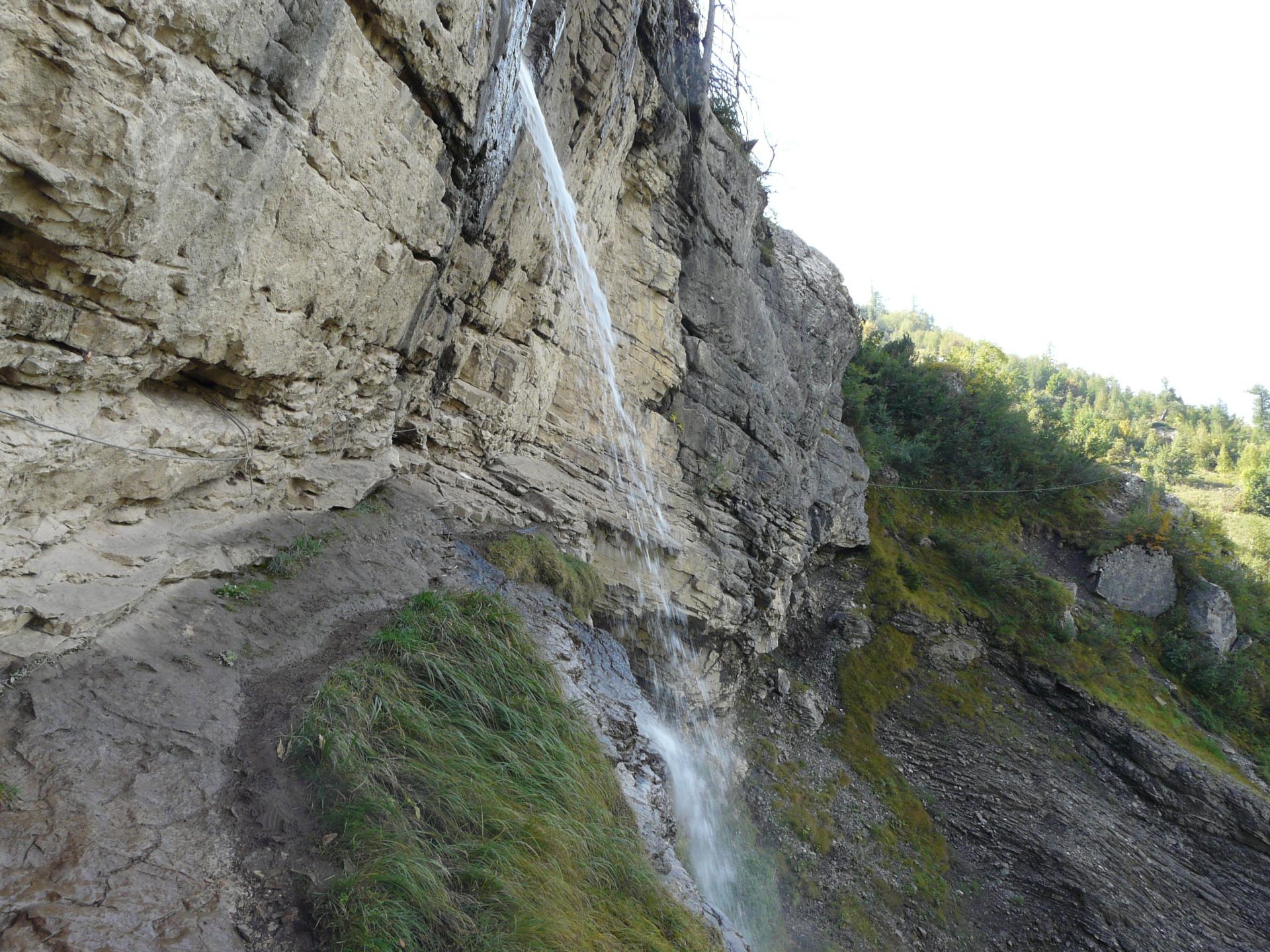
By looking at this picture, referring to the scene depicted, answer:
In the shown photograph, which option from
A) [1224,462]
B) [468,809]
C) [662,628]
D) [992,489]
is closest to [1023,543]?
[992,489]

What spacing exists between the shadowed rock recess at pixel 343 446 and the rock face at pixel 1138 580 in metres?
6.78

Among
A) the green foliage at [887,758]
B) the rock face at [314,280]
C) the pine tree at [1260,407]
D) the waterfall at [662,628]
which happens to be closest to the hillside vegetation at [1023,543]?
the green foliage at [887,758]

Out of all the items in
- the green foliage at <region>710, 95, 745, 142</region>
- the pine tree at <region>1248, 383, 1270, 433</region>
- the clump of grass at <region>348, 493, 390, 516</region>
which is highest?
the pine tree at <region>1248, 383, 1270, 433</region>

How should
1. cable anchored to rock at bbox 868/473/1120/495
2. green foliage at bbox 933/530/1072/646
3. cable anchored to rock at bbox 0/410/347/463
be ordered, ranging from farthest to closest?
cable anchored to rock at bbox 868/473/1120/495 < green foliage at bbox 933/530/1072/646 < cable anchored to rock at bbox 0/410/347/463

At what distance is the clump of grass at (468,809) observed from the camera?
9.67 ft

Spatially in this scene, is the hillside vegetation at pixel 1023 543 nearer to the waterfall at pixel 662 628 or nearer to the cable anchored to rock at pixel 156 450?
the waterfall at pixel 662 628

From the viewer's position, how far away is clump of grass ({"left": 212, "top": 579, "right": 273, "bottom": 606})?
4469mm

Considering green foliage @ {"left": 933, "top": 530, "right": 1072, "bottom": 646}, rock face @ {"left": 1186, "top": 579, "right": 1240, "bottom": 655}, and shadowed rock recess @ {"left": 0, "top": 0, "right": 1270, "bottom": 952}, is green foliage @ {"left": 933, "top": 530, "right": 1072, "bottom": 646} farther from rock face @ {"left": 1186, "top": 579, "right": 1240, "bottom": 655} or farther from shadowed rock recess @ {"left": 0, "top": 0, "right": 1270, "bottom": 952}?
rock face @ {"left": 1186, "top": 579, "right": 1240, "bottom": 655}

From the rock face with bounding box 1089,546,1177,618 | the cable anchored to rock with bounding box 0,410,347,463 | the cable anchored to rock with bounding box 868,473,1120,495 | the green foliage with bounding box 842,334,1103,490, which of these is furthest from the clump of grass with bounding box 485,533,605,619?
the rock face with bounding box 1089,546,1177,618

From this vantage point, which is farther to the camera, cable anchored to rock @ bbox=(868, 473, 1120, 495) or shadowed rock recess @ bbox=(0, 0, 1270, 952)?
cable anchored to rock @ bbox=(868, 473, 1120, 495)

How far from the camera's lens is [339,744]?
351cm

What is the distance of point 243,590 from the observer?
4566mm

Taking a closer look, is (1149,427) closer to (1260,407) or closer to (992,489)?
(1260,407)

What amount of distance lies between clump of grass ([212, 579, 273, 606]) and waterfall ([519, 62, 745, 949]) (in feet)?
15.2
